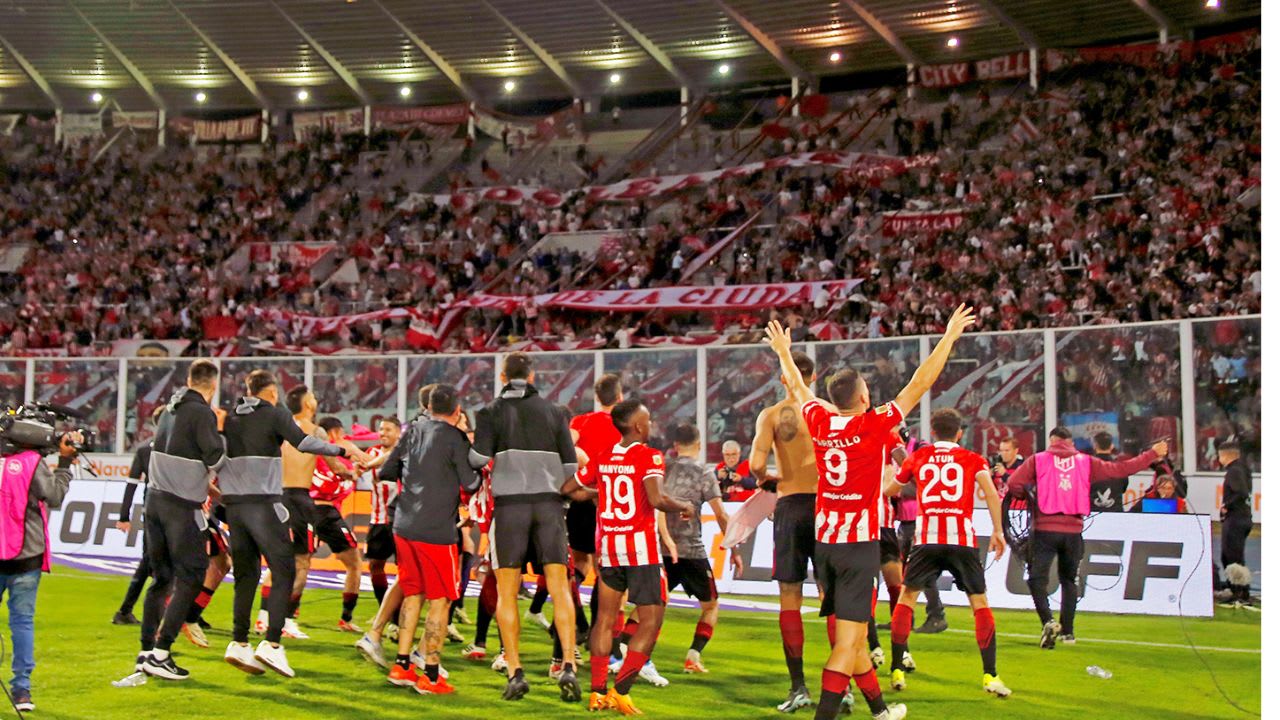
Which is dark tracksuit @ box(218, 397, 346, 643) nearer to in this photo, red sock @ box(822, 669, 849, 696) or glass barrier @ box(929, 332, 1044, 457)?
red sock @ box(822, 669, 849, 696)

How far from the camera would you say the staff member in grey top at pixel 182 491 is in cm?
904

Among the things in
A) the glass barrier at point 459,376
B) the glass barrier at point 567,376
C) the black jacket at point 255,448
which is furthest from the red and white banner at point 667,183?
the black jacket at point 255,448

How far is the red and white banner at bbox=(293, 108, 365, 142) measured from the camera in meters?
39.2

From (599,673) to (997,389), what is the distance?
11.6 meters

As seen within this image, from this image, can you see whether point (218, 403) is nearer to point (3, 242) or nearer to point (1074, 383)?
point (1074, 383)

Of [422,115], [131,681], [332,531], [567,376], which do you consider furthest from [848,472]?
[422,115]

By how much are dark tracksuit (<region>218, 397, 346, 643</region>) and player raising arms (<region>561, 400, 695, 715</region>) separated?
210 cm

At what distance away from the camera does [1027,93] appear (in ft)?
104

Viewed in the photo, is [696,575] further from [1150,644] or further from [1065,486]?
[1150,644]

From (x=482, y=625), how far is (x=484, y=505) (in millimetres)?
1259

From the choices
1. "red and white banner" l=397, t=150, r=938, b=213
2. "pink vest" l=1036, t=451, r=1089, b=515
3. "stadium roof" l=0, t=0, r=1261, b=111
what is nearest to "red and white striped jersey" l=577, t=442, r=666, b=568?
"pink vest" l=1036, t=451, r=1089, b=515

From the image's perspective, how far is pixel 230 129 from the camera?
1585 inches

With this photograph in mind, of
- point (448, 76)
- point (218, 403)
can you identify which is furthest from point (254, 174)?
point (218, 403)

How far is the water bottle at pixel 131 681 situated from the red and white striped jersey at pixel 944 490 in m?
5.86
